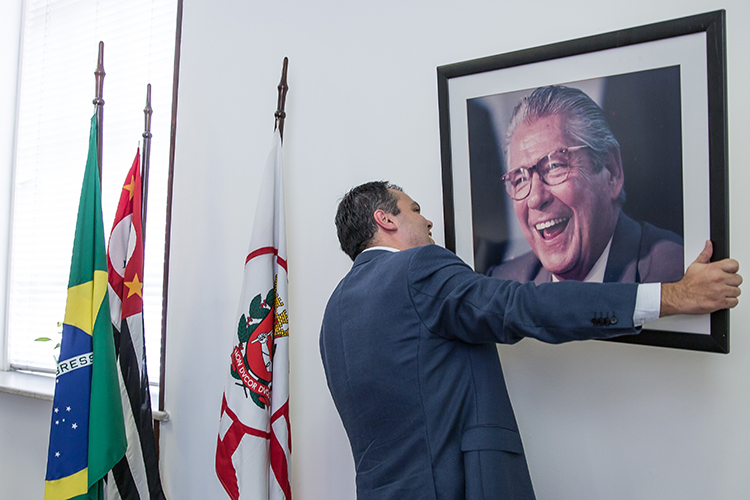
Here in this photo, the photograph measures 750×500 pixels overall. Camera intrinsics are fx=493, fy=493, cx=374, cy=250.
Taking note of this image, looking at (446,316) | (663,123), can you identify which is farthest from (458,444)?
(663,123)

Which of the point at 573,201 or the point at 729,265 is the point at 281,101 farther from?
the point at 729,265

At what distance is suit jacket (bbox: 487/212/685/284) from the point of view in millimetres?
1005

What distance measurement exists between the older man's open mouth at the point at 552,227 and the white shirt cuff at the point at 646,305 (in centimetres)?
30

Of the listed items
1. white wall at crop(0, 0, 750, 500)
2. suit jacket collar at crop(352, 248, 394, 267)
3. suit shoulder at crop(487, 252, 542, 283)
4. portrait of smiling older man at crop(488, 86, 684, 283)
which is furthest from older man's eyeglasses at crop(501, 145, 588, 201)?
suit jacket collar at crop(352, 248, 394, 267)

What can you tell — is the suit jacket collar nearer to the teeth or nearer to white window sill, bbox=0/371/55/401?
the teeth

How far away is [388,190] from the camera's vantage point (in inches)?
49.3

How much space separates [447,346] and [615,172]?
52 centimetres

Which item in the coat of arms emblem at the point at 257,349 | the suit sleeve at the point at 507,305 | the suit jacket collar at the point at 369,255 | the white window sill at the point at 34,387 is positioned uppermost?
the suit jacket collar at the point at 369,255

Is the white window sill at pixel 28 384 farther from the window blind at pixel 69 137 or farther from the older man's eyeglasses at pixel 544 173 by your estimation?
the older man's eyeglasses at pixel 544 173

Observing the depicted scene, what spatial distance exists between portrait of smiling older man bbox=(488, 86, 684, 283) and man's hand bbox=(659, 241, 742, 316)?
0.12m

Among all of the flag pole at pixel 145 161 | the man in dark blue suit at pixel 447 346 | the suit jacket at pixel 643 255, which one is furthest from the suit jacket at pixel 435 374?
the flag pole at pixel 145 161

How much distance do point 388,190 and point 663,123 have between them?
0.62 m

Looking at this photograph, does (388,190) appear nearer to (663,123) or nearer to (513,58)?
(513,58)

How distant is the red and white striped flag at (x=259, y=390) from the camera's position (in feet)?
4.65
